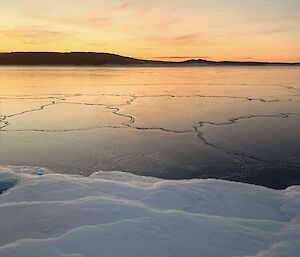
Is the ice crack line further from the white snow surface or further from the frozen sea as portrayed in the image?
the white snow surface

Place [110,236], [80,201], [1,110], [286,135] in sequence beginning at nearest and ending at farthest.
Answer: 1. [110,236]
2. [80,201]
3. [286,135]
4. [1,110]

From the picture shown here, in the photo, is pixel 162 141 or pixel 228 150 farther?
pixel 162 141

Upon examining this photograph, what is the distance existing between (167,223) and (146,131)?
6702 mm

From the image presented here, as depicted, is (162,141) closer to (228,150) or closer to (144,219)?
(228,150)

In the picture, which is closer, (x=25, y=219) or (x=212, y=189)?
→ (x=25, y=219)

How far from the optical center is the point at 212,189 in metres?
5.18

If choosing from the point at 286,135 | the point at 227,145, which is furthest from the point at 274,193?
the point at 286,135

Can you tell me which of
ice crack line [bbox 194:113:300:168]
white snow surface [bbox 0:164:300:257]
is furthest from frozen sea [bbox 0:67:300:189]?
white snow surface [bbox 0:164:300:257]

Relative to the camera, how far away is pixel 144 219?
389 centimetres

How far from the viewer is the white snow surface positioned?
339 centimetres

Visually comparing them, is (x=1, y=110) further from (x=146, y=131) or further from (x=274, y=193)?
(x=274, y=193)

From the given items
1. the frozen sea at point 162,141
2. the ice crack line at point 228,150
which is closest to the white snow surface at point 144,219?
the frozen sea at point 162,141

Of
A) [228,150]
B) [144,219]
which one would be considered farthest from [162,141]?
[144,219]

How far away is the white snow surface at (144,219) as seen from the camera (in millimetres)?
3395
